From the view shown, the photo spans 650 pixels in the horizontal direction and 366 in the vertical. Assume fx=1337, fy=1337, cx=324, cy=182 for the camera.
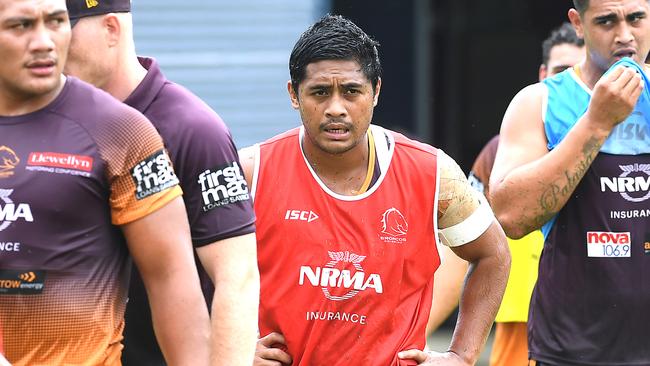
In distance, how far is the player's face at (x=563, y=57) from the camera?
706 cm

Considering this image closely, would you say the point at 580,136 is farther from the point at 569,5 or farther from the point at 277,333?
the point at 569,5

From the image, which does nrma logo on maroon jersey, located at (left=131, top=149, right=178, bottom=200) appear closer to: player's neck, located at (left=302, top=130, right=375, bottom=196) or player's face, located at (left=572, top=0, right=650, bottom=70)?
player's neck, located at (left=302, top=130, right=375, bottom=196)

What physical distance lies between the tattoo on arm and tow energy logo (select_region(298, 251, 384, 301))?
77cm

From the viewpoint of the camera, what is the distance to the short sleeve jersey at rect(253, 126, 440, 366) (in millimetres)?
4738

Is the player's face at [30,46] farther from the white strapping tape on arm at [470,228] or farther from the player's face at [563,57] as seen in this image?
the player's face at [563,57]

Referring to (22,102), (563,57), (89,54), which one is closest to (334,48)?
(89,54)

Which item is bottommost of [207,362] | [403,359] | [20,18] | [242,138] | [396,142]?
[242,138]

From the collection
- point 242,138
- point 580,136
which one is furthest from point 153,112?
point 242,138

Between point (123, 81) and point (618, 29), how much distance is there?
198 cm

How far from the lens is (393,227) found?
482 centimetres

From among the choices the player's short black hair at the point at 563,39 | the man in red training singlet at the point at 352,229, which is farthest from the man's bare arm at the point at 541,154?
the player's short black hair at the point at 563,39

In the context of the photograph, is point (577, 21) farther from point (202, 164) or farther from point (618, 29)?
point (202, 164)

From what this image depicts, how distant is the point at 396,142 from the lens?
16.5 ft

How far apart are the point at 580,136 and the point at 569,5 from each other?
7865mm
